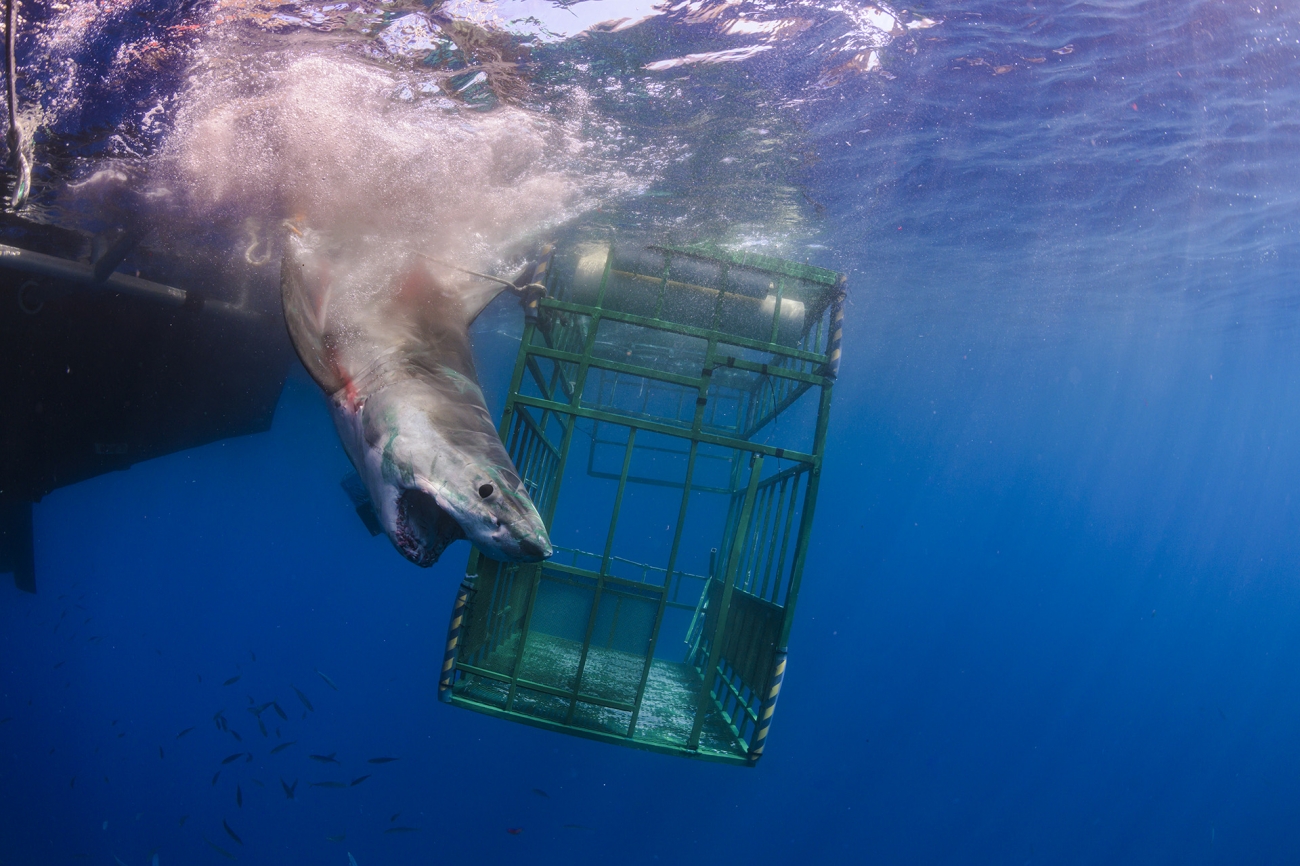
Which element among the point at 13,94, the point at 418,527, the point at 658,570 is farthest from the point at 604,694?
the point at 13,94

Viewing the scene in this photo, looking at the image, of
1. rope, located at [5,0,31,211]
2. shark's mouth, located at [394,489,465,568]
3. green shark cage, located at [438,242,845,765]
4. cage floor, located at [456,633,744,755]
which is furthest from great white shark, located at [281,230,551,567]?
cage floor, located at [456,633,744,755]

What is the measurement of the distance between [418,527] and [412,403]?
0.78 meters

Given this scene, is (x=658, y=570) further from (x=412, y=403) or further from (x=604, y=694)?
(x=412, y=403)

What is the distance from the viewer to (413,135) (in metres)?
7.29

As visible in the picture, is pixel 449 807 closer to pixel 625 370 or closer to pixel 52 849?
pixel 52 849

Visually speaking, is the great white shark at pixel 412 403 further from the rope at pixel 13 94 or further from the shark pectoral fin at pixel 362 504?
the rope at pixel 13 94

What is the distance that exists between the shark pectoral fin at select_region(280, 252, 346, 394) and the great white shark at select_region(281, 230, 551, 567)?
0.01 m

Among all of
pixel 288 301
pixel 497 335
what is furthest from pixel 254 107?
pixel 497 335

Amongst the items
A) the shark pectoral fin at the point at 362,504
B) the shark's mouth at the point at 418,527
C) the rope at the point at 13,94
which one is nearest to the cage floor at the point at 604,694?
the shark pectoral fin at the point at 362,504

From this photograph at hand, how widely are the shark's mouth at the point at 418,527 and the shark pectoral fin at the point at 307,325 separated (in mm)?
1407

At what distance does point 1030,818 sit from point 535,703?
4086 centimetres

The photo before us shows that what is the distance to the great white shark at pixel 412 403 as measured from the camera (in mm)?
2766

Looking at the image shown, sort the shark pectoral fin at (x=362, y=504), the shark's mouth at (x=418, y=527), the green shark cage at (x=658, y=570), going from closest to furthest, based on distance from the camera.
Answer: the shark's mouth at (x=418, y=527)
the green shark cage at (x=658, y=570)
the shark pectoral fin at (x=362, y=504)

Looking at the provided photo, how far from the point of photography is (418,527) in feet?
9.77
